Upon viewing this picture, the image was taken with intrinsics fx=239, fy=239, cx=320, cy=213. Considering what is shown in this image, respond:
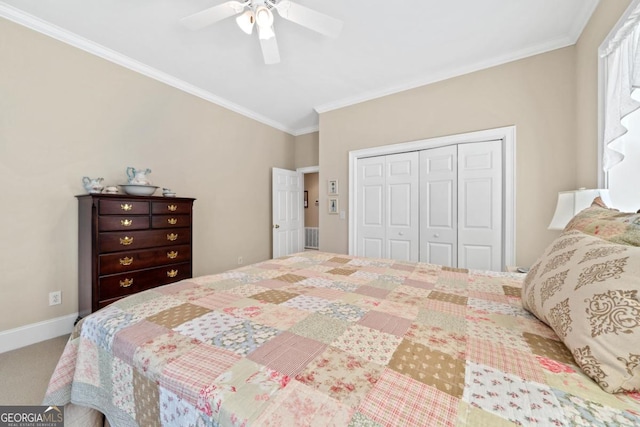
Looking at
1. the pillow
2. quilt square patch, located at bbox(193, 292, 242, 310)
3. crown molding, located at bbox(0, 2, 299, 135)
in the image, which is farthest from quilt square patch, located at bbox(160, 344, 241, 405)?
crown molding, located at bbox(0, 2, 299, 135)

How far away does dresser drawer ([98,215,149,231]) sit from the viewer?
2.12 m

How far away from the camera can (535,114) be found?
248cm

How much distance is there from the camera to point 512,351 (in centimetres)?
70

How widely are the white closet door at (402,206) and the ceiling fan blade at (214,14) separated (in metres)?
2.36

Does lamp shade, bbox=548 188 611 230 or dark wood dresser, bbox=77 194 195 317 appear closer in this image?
lamp shade, bbox=548 188 611 230

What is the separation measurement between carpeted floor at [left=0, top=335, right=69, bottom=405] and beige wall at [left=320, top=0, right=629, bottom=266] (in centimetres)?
401

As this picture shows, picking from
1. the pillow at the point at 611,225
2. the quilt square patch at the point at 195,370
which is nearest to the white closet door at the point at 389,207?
the pillow at the point at 611,225

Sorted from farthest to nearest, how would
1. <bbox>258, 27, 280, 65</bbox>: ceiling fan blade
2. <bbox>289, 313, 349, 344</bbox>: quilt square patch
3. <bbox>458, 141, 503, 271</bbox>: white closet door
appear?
<bbox>458, 141, 503, 271</bbox>: white closet door < <bbox>258, 27, 280, 65</bbox>: ceiling fan blade < <bbox>289, 313, 349, 344</bbox>: quilt square patch

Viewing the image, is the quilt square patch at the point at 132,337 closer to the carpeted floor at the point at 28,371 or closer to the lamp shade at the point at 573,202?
the carpeted floor at the point at 28,371

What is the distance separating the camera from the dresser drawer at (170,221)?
2475 mm

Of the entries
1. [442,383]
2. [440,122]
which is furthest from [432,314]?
[440,122]

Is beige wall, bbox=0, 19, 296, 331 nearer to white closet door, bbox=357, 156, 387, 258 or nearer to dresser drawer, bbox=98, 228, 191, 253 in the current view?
dresser drawer, bbox=98, 228, 191, 253

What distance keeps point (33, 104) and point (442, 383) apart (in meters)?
3.49

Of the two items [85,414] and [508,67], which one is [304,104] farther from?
[85,414]
